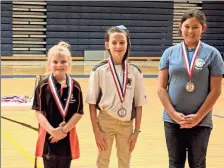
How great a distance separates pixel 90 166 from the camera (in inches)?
175

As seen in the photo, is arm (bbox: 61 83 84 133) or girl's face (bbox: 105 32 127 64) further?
girl's face (bbox: 105 32 127 64)

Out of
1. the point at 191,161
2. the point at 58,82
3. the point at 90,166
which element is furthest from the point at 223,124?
the point at 58,82

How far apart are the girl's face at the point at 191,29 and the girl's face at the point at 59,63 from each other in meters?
0.87

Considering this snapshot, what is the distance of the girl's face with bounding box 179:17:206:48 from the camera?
301 centimetres

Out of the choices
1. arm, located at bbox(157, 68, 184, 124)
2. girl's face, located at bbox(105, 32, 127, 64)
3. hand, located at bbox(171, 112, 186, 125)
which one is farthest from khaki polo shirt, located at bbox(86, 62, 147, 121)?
hand, located at bbox(171, 112, 186, 125)

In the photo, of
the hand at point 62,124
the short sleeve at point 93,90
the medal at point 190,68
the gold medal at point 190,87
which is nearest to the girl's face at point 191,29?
the medal at point 190,68

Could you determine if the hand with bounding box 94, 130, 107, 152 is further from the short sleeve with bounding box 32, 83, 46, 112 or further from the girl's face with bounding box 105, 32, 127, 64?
the girl's face with bounding box 105, 32, 127, 64

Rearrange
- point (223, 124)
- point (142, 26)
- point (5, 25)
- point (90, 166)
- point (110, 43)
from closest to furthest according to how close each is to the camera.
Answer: point (110, 43)
point (90, 166)
point (223, 124)
point (5, 25)
point (142, 26)

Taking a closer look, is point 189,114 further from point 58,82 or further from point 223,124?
point 223,124

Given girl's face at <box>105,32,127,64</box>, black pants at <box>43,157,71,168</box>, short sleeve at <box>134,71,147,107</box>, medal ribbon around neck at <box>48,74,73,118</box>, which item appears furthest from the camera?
short sleeve at <box>134,71,147,107</box>

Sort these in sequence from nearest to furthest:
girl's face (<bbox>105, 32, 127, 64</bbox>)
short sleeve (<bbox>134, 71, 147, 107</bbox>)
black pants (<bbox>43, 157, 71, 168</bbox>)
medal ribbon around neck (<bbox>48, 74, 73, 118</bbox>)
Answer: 1. medal ribbon around neck (<bbox>48, 74, 73, 118</bbox>)
2. black pants (<bbox>43, 157, 71, 168</bbox>)
3. girl's face (<bbox>105, 32, 127, 64</bbox>)
4. short sleeve (<bbox>134, 71, 147, 107</bbox>)

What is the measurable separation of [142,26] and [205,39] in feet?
9.56

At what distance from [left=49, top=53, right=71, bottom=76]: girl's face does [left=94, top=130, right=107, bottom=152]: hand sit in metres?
0.56

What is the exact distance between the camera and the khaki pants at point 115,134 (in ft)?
10.8
